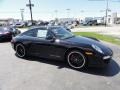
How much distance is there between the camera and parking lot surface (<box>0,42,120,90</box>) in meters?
4.09

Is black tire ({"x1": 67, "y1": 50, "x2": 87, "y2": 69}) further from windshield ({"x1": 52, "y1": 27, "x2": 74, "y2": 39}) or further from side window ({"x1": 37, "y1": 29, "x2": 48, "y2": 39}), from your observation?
side window ({"x1": 37, "y1": 29, "x2": 48, "y2": 39})

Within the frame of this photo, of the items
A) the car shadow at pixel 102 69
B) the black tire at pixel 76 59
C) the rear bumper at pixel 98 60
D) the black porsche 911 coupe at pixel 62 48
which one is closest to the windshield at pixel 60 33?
the black porsche 911 coupe at pixel 62 48

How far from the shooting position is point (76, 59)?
530 centimetres

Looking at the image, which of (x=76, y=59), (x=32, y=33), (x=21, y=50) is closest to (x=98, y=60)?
(x=76, y=59)

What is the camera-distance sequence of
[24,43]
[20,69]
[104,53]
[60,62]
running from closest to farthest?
[104,53]
[20,69]
[60,62]
[24,43]

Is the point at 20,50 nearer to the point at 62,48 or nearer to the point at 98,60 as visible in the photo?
the point at 62,48

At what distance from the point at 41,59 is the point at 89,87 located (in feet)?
9.37

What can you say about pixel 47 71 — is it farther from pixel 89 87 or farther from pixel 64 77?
pixel 89 87

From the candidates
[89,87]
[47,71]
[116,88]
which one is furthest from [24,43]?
[116,88]

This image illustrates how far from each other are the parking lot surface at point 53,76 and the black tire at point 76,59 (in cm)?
17

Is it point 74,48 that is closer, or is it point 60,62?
point 74,48

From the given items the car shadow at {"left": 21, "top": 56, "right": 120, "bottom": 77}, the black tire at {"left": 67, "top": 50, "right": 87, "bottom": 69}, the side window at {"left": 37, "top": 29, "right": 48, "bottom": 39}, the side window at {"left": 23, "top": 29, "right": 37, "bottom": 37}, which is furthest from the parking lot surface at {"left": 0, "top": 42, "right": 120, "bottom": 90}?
the side window at {"left": 23, "top": 29, "right": 37, "bottom": 37}

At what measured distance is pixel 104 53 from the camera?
507 centimetres

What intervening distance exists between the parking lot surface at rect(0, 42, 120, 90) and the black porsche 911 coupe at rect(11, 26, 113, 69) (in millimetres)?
294
